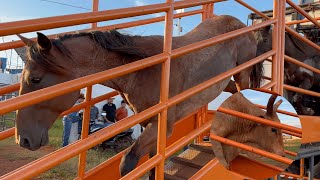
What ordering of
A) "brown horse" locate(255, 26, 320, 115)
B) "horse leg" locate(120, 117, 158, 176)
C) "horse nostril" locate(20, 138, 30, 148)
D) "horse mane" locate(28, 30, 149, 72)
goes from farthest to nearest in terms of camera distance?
"brown horse" locate(255, 26, 320, 115), "horse mane" locate(28, 30, 149, 72), "horse leg" locate(120, 117, 158, 176), "horse nostril" locate(20, 138, 30, 148)

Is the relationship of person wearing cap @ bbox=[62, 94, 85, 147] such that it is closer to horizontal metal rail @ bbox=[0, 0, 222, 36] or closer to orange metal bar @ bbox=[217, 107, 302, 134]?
horizontal metal rail @ bbox=[0, 0, 222, 36]

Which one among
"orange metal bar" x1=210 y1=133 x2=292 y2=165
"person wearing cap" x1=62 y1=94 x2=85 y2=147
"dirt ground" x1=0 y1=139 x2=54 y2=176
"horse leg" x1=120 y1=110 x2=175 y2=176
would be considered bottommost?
"dirt ground" x1=0 y1=139 x2=54 y2=176

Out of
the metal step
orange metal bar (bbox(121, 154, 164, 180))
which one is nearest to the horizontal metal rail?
orange metal bar (bbox(121, 154, 164, 180))

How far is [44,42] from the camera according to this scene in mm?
2658

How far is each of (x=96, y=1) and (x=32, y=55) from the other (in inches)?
36.8

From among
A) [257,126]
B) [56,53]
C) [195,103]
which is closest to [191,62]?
[195,103]

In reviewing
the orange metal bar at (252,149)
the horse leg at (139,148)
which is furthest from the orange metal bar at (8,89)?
the orange metal bar at (252,149)

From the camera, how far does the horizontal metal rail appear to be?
134 cm

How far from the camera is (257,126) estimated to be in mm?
1884

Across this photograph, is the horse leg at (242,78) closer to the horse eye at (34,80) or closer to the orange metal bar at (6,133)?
the horse eye at (34,80)

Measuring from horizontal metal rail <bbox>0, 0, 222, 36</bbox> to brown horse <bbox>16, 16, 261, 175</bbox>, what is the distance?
0.96 meters

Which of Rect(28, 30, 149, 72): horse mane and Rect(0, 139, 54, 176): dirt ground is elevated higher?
Rect(28, 30, 149, 72): horse mane

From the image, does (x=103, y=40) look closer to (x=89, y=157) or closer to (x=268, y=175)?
(x=268, y=175)

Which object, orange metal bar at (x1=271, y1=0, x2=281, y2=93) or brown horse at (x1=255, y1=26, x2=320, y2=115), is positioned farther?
brown horse at (x1=255, y1=26, x2=320, y2=115)
